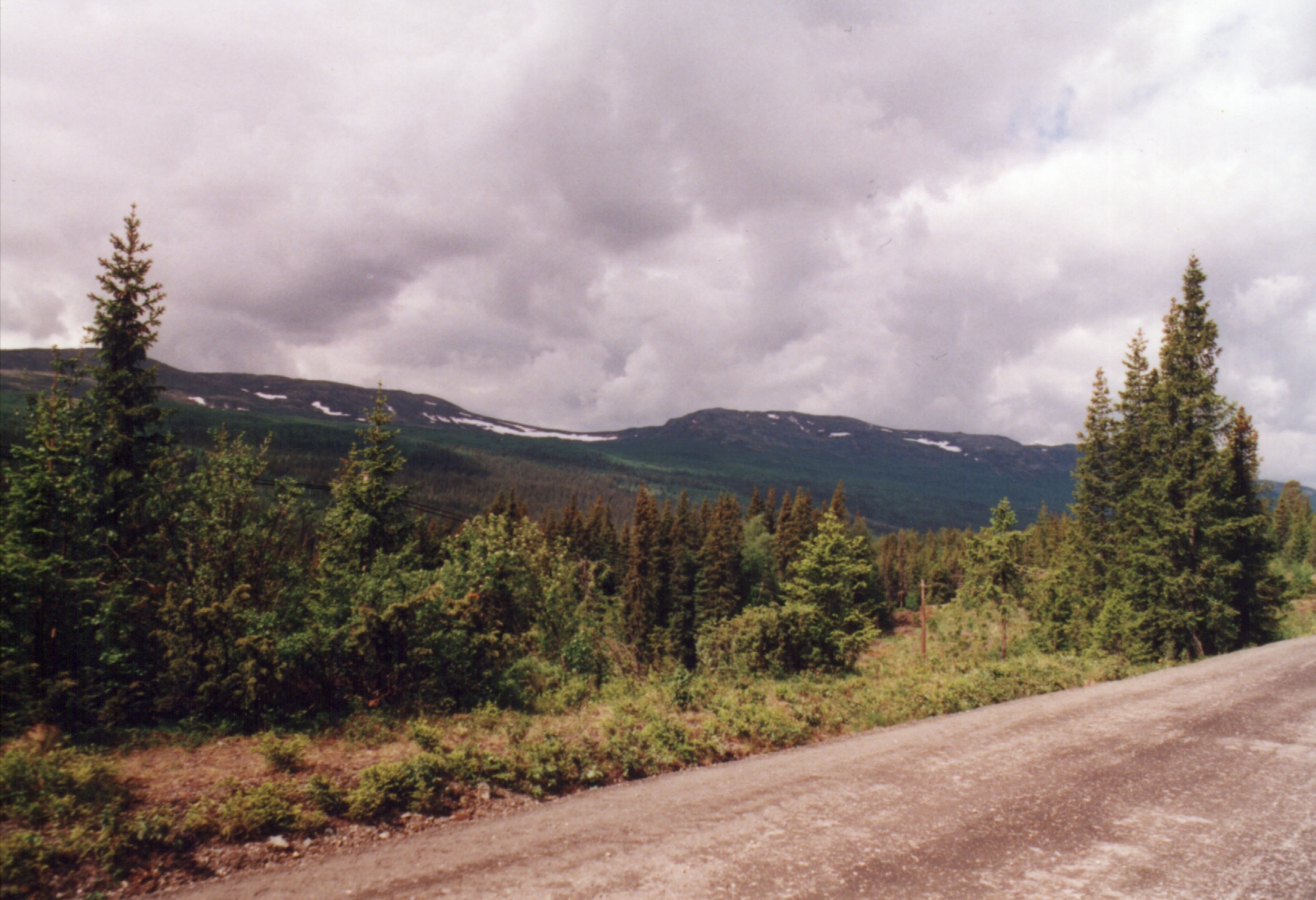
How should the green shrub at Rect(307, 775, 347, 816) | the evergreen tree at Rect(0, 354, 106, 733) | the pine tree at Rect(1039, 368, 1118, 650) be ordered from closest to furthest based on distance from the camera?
1. the green shrub at Rect(307, 775, 347, 816)
2. the evergreen tree at Rect(0, 354, 106, 733)
3. the pine tree at Rect(1039, 368, 1118, 650)

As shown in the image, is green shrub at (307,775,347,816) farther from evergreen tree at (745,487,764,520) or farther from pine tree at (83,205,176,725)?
evergreen tree at (745,487,764,520)

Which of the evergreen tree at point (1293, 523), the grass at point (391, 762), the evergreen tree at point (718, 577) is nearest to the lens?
the grass at point (391, 762)

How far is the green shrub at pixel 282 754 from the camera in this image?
8.10 metres

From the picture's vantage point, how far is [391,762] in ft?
26.6

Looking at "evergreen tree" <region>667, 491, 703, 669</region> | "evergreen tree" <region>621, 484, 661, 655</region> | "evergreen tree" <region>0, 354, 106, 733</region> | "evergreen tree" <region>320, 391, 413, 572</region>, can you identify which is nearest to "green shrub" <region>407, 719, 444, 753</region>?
"evergreen tree" <region>0, 354, 106, 733</region>

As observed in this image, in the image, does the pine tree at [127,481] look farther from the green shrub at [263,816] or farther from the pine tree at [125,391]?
the green shrub at [263,816]

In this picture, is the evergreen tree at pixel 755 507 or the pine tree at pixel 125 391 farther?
the evergreen tree at pixel 755 507

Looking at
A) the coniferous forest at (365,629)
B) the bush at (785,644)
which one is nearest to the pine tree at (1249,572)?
the coniferous forest at (365,629)

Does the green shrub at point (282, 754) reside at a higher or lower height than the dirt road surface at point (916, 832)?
lower

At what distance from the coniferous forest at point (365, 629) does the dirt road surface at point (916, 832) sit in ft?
4.36

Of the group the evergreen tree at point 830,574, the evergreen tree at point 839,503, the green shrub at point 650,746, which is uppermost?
the evergreen tree at point 839,503

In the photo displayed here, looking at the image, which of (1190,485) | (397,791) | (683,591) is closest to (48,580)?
(397,791)

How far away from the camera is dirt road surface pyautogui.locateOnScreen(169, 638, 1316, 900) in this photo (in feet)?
16.6

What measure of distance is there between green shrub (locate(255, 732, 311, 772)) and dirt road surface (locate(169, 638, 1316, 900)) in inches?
105
